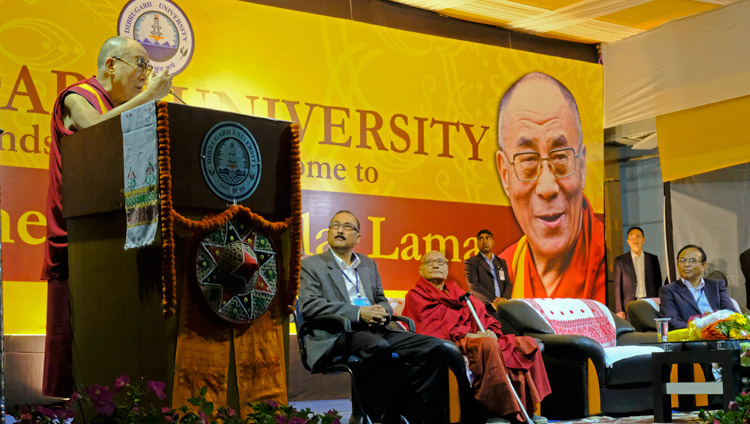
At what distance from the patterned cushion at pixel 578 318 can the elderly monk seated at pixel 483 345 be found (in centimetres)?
72

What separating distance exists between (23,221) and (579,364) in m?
3.71

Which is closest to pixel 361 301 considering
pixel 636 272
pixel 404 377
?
pixel 404 377

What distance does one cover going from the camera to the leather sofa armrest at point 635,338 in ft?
20.8

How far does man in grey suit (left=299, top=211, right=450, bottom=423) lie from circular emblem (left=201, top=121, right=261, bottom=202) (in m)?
2.00

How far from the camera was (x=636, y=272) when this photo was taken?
9.21 meters

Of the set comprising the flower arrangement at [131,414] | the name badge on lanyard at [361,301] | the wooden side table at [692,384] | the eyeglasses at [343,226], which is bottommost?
the wooden side table at [692,384]

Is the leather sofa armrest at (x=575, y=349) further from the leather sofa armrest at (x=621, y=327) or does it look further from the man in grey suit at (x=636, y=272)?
the man in grey suit at (x=636, y=272)

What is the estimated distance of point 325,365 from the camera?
4.50 meters

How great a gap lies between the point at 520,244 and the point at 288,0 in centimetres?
319

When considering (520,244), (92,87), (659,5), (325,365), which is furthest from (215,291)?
(659,5)

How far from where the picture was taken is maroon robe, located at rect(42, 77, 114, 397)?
2.80 metres

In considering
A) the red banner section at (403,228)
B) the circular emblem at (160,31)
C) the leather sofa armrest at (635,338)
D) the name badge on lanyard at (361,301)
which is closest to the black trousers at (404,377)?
the name badge on lanyard at (361,301)

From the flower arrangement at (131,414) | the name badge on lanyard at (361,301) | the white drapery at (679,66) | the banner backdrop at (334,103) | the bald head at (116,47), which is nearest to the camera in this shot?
the flower arrangement at (131,414)

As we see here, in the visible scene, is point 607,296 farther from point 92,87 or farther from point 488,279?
point 92,87
